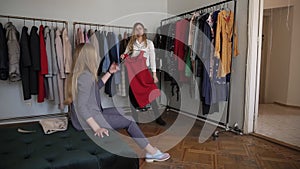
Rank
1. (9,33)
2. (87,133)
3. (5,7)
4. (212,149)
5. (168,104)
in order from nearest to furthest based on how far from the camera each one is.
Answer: (87,133) → (212,149) → (9,33) → (5,7) → (168,104)

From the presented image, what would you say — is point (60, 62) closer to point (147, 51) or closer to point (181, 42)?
point (147, 51)

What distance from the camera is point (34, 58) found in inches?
117

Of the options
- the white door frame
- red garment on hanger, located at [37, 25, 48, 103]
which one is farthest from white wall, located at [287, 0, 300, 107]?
red garment on hanger, located at [37, 25, 48, 103]

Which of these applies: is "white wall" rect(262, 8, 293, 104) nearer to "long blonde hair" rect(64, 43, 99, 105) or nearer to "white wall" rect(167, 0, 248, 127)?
"white wall" rect(167, 0, 248, 127)

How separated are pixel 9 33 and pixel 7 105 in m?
1.08

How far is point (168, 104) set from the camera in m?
4.30

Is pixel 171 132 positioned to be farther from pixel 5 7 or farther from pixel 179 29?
pixel 5 7

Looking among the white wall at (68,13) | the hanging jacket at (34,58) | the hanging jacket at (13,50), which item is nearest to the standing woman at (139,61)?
the white wall at (68,13)

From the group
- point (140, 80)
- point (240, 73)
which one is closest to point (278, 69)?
point (240, 73)

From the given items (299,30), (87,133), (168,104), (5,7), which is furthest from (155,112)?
(299,30)

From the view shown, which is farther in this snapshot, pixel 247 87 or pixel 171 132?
pixel 171 132

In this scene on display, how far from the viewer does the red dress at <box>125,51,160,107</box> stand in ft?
10.1

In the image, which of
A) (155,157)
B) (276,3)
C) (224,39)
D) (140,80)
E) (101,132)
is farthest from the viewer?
(276,3)

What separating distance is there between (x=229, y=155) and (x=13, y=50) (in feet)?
9.45
